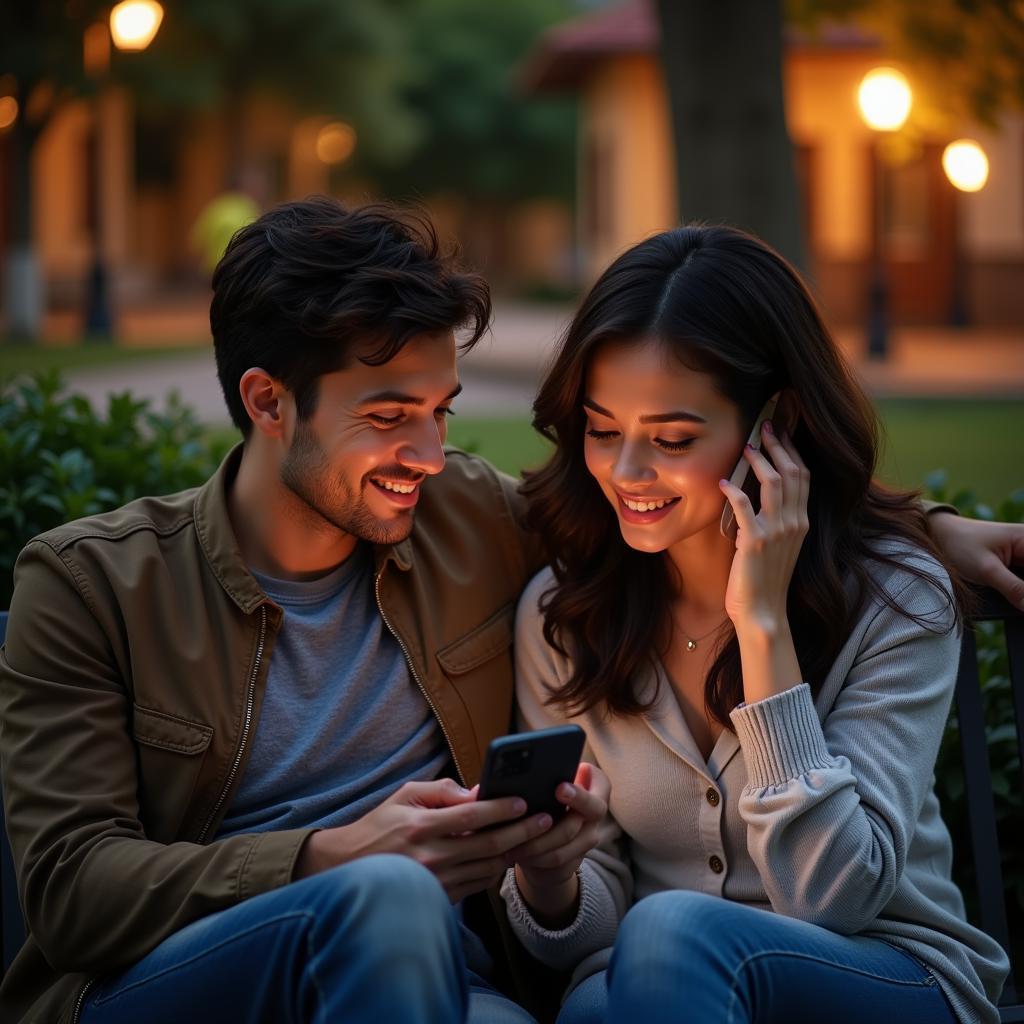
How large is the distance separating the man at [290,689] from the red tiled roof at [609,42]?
22.7 m

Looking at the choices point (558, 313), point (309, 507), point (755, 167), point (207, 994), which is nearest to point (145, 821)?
point (207, 994)

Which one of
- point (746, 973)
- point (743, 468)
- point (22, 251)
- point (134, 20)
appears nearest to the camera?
point (746, 973)

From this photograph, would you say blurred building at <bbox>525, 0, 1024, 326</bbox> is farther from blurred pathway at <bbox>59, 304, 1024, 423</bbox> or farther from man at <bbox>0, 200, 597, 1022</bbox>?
man at <bbox>0, 200, 597, 1022</bbox>

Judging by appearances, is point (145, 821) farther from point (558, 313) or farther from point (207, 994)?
point (558, 313)

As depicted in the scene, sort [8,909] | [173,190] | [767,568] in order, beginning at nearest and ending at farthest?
[767,568], [8,909], [173,190]

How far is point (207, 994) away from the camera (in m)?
2.69

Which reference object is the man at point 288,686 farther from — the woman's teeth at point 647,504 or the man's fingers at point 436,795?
the woman's teeth at point 647,504

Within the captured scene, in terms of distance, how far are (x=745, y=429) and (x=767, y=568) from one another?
0.32m

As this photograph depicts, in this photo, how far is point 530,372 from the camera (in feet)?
64.1

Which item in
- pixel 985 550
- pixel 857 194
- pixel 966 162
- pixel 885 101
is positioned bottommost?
pixel 985 550

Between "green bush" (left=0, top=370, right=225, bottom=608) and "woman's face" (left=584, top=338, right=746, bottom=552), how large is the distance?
1382 millimetres

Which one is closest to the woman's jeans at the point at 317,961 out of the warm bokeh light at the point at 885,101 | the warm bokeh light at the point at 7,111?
the warm bokeh light at the point at 885,101

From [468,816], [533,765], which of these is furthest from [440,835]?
[533,765]

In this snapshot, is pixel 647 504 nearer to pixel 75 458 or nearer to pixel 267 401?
pixel 267 401
